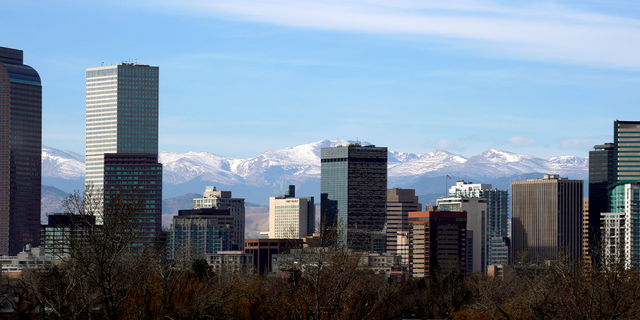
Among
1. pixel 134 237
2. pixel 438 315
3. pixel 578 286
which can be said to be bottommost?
pixel 438 315

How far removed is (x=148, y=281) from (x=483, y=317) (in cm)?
6875

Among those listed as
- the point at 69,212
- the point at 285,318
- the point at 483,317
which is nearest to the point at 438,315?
the point at 483,317

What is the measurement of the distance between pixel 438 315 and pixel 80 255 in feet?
391

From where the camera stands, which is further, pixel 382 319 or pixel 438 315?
pixel 438 315

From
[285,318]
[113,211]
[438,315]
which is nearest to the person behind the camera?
[113,211]

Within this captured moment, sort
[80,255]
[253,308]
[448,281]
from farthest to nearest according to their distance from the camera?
[448,281], [253,308], [80,255]

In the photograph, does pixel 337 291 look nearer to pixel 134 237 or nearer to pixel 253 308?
pixel 134 237

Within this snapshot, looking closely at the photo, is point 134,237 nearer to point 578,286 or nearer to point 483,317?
point 578,286

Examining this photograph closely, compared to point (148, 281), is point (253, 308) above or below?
below

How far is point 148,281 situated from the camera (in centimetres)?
7538

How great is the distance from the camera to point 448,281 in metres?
198

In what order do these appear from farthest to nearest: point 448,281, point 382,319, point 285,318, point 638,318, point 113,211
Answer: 1. point 448,281
2. point 382,319
3. point 638,318
4. point 285,318
5. point 113,211

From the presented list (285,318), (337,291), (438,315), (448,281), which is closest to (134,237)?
(337,291)

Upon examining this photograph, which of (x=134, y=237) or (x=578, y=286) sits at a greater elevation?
(x=134, y=237)
